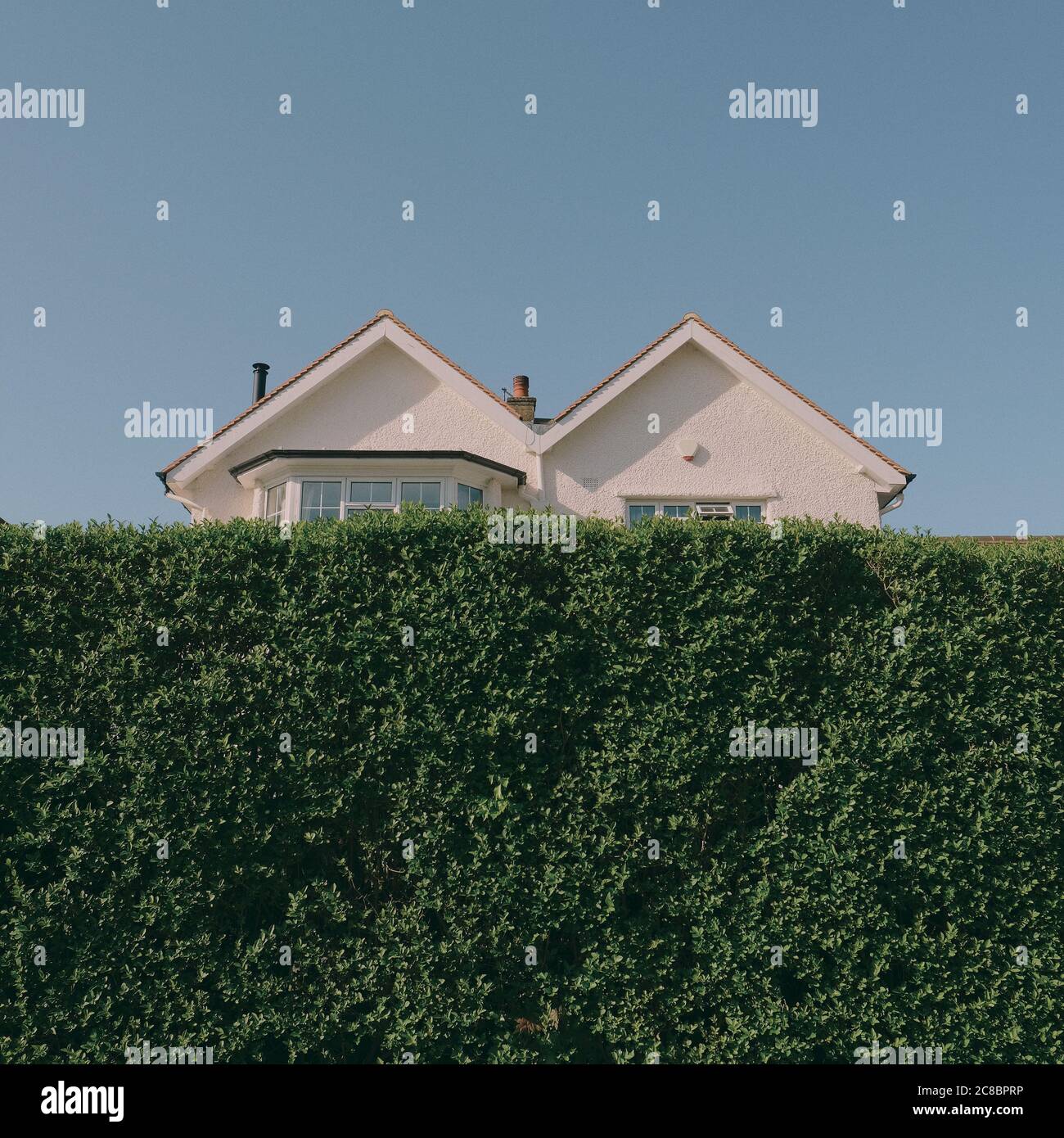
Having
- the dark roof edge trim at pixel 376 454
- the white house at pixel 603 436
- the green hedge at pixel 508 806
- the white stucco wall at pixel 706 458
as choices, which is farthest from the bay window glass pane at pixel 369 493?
the green hedge at pixel 508 806

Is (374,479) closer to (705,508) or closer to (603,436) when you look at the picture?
(603,436)

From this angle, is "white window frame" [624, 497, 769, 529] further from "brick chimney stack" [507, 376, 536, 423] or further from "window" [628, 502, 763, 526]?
"brick chimney stack" [507, 376, 536, 423]

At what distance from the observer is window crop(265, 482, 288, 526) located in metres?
14.0

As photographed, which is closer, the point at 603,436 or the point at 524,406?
the point at 603,436

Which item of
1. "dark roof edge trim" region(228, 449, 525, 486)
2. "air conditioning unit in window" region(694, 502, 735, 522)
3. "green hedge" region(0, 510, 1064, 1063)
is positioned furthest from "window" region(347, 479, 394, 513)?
"green hedge" region(0, 510, 1064, 1063)

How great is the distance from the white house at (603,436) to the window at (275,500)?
0.04 meters

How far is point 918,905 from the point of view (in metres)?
5.78

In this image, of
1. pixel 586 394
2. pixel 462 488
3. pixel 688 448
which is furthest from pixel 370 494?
pixel 688 448

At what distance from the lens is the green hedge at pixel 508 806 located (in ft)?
18.0

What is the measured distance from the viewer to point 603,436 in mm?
14562

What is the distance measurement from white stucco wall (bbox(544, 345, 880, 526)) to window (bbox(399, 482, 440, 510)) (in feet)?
7.25

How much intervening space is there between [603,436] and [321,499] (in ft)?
17.9

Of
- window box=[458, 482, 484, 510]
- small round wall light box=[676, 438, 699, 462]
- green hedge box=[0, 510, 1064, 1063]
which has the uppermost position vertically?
small round wall light box=[676, 438, 699, 462]
